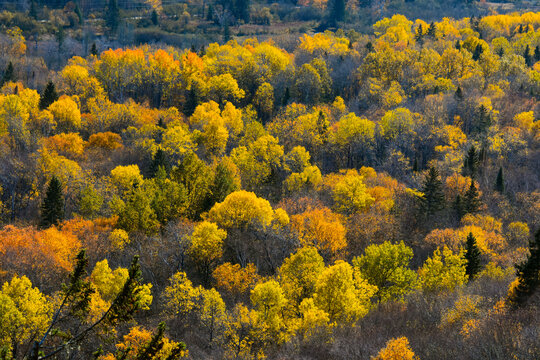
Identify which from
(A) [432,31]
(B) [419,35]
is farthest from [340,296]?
(A) [432,31]

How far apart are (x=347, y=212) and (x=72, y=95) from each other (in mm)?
65530

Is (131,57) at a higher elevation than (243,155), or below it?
higher

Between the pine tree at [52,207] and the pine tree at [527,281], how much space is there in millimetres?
51963

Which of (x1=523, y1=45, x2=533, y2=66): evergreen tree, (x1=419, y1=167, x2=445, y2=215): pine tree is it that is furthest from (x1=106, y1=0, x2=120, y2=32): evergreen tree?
(x1=419, y1=167, x2=445, y2=215): pine tree

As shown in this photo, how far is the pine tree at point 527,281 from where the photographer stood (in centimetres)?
4298

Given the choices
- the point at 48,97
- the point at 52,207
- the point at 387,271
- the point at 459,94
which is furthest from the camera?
the point at 459,94

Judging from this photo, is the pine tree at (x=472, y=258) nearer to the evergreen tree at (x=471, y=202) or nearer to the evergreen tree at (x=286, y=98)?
the evergreen tree at (x=471, y=202)

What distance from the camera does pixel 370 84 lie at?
111 m

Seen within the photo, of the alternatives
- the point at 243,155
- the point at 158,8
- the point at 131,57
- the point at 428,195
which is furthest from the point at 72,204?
the point at 158,8

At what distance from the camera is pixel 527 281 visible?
43.2 meters

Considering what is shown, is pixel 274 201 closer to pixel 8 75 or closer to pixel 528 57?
pixel 8 75

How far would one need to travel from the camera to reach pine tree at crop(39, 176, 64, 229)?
210 feet

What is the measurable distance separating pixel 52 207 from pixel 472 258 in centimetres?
5053

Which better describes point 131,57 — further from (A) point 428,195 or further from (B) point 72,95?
(A) point 428,195
